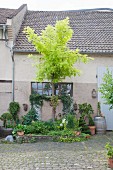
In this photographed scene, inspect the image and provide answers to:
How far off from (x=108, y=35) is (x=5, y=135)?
8580mm

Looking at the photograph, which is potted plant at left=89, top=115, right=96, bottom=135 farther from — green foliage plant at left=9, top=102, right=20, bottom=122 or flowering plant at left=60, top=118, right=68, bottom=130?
green foliage plant at left=9, top=102, right=20, bottom=122

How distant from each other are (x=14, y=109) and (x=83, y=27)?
726 cm

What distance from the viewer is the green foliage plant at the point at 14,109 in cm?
1441

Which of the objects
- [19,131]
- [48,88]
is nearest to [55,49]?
[48,88]

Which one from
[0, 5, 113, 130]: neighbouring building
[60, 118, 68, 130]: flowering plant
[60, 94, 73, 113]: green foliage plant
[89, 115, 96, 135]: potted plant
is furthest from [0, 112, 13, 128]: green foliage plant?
[89, 115, 96, 135]: potted plant

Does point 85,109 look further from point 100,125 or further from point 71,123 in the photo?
point 71,123

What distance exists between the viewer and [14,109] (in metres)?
14.4

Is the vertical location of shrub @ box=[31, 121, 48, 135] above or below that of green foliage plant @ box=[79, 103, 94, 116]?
below

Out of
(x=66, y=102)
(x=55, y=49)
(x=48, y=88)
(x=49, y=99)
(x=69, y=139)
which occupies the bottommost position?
(x=69, y=139)

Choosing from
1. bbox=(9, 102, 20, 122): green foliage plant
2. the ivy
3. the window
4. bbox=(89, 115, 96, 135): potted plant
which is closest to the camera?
bbox=(89, 115, 96, 135): potted plant

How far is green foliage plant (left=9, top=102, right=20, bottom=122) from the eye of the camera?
14414 mm

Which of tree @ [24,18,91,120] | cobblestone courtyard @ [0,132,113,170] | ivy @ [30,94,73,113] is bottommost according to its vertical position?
cobblestone courtyard @ [0,132,113,170]

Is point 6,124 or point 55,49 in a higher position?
point 55,49

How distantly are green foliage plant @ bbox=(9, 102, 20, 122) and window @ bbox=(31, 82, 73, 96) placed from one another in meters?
1.28
